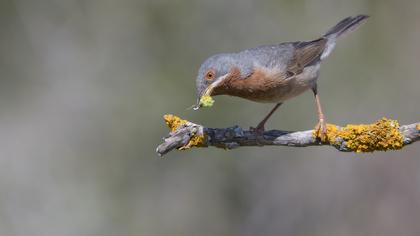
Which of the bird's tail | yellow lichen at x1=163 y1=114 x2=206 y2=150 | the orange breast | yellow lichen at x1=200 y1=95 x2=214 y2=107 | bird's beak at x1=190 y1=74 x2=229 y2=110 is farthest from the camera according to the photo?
the bird's tail

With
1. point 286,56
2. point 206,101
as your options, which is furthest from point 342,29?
point 206,101

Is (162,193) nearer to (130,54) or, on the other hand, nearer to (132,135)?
(132,135)

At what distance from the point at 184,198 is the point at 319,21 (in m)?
3.83

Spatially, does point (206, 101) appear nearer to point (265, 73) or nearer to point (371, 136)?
point (265, 73)

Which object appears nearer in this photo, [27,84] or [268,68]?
[268,68]

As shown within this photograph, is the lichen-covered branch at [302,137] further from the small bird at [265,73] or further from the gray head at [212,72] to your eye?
the gray head at [212,72]

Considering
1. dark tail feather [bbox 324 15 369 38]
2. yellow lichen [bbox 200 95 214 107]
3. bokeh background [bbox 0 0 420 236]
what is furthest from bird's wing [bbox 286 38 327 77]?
bokeh background [bbox 0 0 420 236]

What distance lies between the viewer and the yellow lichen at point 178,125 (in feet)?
18.5

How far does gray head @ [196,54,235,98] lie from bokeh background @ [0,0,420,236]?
11.0ft

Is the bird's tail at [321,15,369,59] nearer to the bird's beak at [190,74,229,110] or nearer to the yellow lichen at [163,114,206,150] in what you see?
the bird's beak at [190,74,229,110]

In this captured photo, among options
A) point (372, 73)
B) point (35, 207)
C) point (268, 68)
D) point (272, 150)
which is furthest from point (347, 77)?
point (35, 207)

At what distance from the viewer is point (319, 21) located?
10961 mm

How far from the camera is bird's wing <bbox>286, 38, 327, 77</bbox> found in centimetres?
703

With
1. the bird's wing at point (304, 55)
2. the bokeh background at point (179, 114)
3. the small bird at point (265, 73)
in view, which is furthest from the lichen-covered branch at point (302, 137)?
the bokeh background at point (179, 114)
